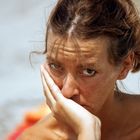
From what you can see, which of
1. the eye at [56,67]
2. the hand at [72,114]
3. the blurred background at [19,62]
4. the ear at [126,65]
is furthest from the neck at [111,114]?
the blurred background at [19,62]

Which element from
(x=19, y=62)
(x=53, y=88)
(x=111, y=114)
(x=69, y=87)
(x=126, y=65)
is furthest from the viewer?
(x=19, y=62)

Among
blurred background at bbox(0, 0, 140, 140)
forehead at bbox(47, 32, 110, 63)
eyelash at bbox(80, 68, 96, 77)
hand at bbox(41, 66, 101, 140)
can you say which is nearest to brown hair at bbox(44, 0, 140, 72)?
Answer: forehead at bbox(47, 32, 110, 63)

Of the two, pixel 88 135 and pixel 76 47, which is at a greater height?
pixel 76 47

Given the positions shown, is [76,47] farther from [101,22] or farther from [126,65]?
[126,65]

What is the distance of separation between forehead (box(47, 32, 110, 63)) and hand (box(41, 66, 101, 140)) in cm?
18

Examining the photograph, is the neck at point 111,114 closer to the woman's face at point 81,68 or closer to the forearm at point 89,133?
the woman's face at point 81,68

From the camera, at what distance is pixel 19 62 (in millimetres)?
6426

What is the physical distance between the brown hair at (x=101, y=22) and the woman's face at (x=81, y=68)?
0.13ft

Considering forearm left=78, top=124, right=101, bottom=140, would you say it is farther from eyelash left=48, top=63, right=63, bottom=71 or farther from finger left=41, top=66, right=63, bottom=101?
eyelash left=48, top=63, right=63, bottom=71

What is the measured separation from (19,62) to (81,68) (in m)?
3.47

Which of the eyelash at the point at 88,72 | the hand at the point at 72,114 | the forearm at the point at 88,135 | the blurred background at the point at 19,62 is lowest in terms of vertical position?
the blurred background at the point at 19,62

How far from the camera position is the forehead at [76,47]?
2.99 metres

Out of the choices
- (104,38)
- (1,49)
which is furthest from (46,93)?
(1,49)

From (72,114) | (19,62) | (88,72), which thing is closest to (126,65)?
(88,72)
